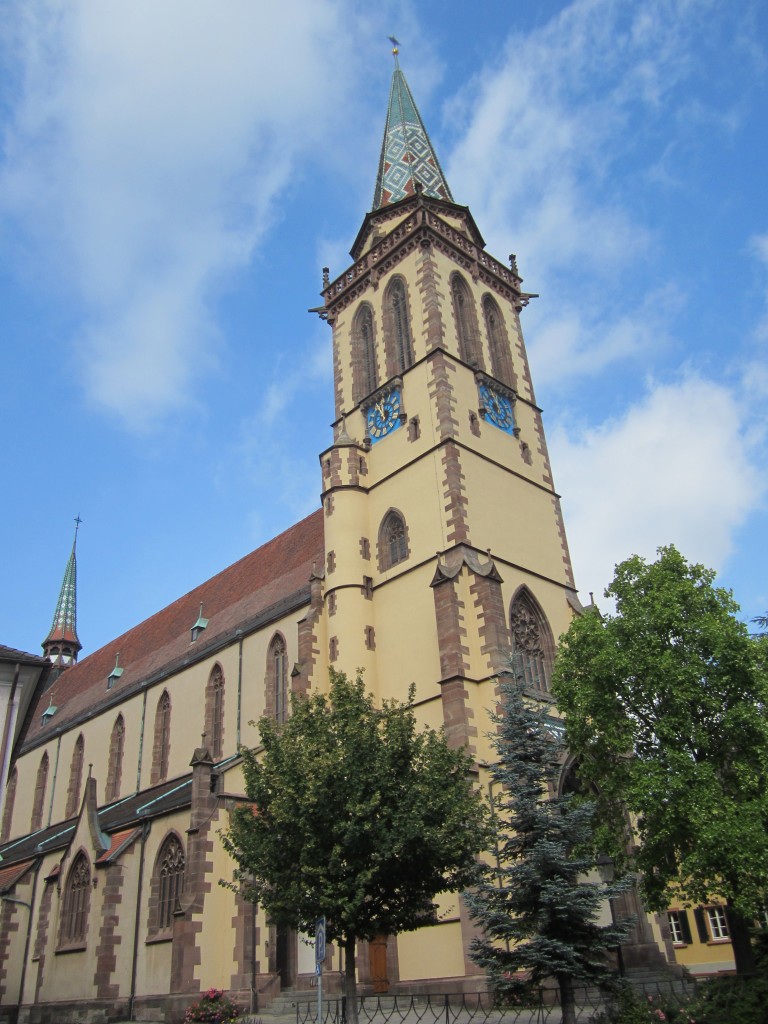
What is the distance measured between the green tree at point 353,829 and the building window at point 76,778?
21303mm

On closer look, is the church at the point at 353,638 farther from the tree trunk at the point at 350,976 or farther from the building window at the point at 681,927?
the building window at the point at 681,927

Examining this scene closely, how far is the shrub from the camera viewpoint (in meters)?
17.8

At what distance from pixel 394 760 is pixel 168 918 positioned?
1145cm

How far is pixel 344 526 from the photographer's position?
24.8 metres

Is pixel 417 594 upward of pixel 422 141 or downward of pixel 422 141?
downward

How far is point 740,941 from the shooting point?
14.6 metres

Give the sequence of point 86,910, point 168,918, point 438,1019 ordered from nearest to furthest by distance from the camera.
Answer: point 438,1019
point 168,918
point 86,910

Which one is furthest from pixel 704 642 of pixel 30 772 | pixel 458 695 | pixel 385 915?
pixel 30 772

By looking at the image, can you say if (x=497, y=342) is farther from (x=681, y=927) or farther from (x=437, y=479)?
(x=681, y=927)

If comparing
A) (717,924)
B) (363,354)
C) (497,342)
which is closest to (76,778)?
(363,354)

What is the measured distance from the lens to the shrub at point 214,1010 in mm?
17766

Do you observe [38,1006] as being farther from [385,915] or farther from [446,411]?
[446,411]

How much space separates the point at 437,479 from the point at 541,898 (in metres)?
12.4

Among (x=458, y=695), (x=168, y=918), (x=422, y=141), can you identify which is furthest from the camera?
(x=422, y=141)
